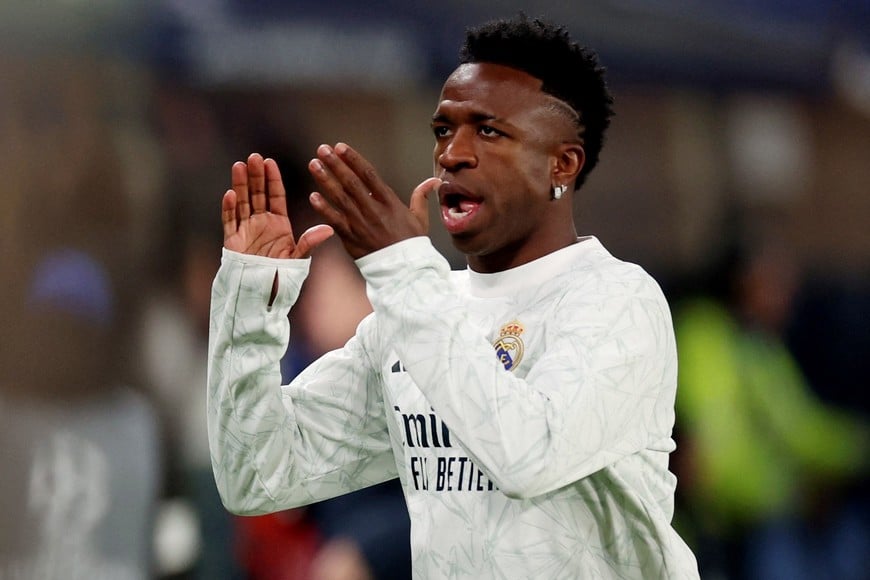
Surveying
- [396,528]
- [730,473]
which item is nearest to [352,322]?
[396,528]

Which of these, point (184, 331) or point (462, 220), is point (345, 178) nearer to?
point (462, 220)

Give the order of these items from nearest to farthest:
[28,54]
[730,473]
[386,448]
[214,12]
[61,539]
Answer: [386,448] < [61,539] < [28,54] < [214,12] < [730,473]

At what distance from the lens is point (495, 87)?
1881mm

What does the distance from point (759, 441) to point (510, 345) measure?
8.55 ft

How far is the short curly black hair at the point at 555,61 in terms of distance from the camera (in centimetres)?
193

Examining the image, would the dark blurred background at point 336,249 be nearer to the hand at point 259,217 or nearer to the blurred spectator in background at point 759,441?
the blurred spectator in background at point 759,441

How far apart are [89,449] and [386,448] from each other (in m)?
1.52

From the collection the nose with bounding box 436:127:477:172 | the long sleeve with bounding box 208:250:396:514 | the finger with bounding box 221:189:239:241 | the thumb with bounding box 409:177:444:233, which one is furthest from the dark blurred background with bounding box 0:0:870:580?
the thumb with bounding box 409:177:444:233

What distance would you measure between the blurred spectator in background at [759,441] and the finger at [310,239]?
2.47 meters

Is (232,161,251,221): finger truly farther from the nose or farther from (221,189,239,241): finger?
the nose

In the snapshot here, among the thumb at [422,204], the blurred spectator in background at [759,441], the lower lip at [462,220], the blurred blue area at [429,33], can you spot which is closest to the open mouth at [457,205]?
the lower lip at [462,220]

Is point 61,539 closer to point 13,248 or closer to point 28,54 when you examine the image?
point 13,248

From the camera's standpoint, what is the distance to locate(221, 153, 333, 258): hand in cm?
184

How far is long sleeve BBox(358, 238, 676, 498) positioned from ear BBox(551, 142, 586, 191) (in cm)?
23
